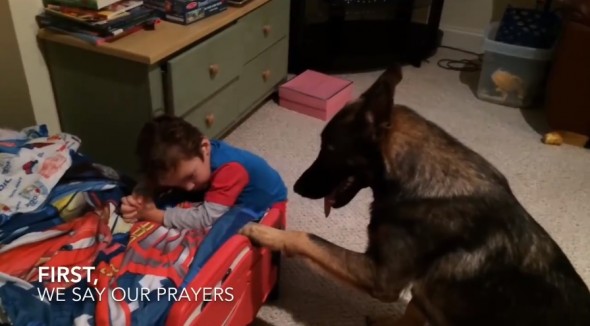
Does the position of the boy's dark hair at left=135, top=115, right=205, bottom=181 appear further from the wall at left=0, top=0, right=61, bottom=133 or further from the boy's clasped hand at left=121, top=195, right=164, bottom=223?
the wall at left=0, top=0, right=61, bottom=133

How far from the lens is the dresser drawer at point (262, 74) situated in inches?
99.3

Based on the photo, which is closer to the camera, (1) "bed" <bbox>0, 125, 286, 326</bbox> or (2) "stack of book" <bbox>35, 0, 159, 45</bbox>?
(1) "bed" <bbox>0, 125, 286, 326</bbox>

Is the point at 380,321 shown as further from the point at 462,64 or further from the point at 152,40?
the point at 462,64

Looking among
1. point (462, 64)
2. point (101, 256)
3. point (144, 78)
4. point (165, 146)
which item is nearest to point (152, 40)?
point (144, 78)

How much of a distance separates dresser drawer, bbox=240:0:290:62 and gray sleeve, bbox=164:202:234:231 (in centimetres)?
102

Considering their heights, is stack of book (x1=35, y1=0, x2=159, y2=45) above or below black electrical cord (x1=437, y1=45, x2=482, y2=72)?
above

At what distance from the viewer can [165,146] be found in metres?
1.50

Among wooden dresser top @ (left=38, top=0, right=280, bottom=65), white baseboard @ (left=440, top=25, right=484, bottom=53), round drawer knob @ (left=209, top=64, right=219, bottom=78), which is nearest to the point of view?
wooden dresser top @ (left=38, top=0, right=280, bottom=65)

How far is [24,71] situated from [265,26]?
1.02 metres

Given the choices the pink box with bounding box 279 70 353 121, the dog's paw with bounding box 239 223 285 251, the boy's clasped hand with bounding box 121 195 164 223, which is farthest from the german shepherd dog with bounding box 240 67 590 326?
the pink box with bounding box 279 70 353 121

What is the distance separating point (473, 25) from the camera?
3566mm

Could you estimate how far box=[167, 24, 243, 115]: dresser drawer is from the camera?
2.00m

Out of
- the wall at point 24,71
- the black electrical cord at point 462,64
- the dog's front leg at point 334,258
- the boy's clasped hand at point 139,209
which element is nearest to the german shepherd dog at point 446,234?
the dog's front leg at point 334,258

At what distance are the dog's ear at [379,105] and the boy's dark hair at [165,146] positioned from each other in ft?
1.62
